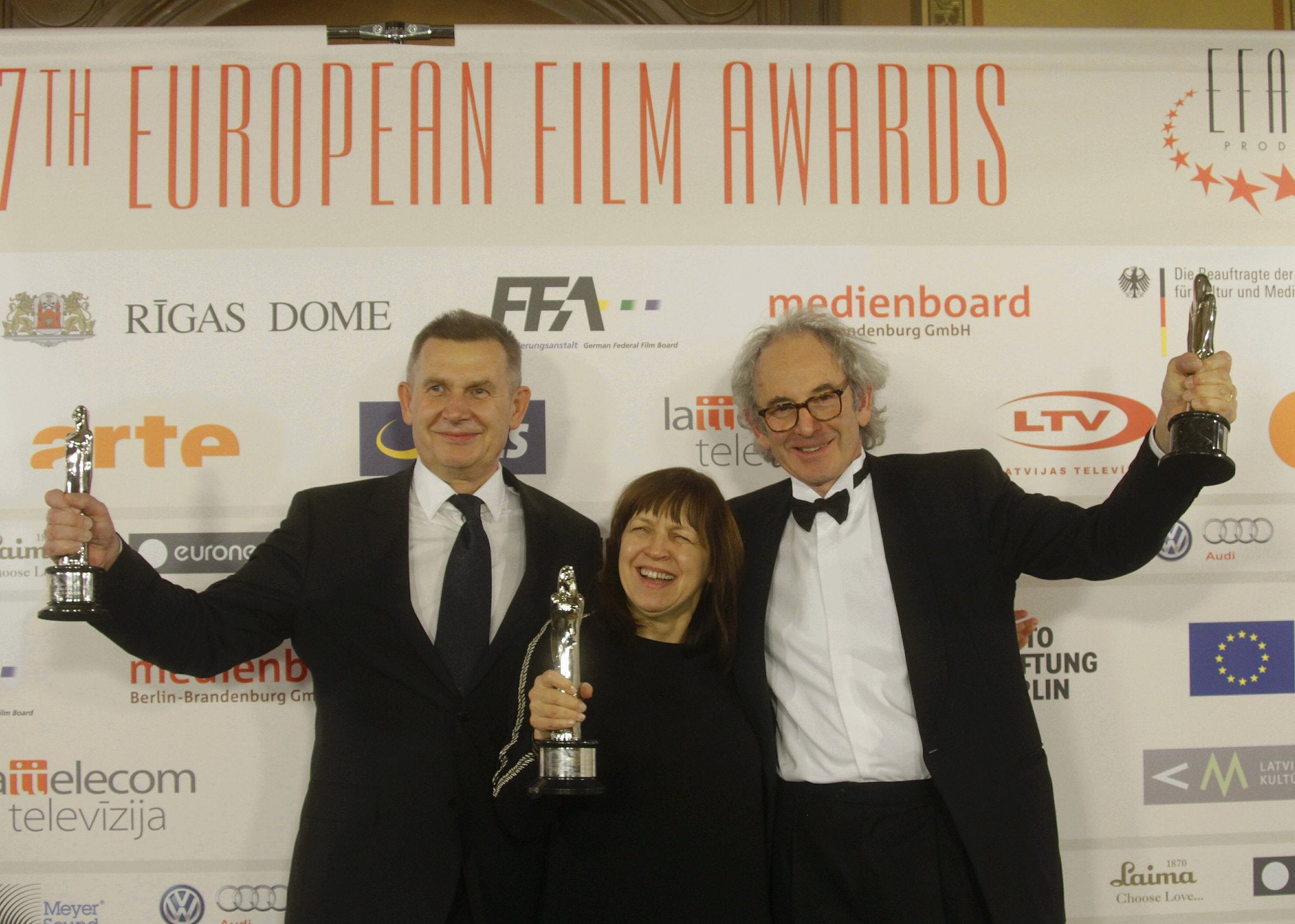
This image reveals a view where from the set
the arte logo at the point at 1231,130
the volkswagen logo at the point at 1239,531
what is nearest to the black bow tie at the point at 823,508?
the volkswagen logo at the point at 1239,531

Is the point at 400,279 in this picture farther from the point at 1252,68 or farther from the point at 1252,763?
the point at 1252,763

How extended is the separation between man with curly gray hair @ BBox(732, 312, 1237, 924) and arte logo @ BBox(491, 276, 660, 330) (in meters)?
0.60

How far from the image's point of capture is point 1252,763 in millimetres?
2936

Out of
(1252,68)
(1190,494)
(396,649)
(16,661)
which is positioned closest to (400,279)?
(396,649)

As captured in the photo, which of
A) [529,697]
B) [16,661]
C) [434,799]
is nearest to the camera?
[529,697]

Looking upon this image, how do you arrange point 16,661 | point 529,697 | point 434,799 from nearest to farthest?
point 529,697
point 434,799
point 16,661

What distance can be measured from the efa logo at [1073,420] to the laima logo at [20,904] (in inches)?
121

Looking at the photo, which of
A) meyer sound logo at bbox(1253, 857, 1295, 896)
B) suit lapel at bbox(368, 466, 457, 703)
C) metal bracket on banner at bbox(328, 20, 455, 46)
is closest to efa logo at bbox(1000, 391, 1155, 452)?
meyer sound logo at bbox(1253, 857, 1295, 896)

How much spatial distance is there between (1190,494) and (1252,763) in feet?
4.23

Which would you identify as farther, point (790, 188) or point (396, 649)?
point (790, 188)

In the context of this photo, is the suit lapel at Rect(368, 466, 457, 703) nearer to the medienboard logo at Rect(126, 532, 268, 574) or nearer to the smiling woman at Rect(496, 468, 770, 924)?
the smiling woman at Rect(496, 468, 770, 924)

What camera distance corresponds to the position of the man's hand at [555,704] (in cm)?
203

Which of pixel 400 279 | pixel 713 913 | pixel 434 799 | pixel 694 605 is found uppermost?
pixel 400 279

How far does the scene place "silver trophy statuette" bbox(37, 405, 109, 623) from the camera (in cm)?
211
